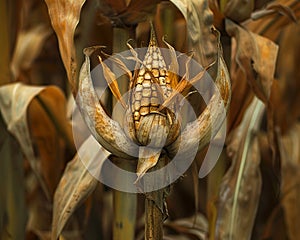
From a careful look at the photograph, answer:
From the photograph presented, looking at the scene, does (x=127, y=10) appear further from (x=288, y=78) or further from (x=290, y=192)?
(x=288, y=78)

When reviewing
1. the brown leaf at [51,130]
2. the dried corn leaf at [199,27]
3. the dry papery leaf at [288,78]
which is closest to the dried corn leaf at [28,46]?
the brown leaf at [51,130]

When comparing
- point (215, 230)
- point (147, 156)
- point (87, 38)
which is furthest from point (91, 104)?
point (87, 38)

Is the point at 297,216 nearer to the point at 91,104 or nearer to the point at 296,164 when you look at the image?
the point at 296,164

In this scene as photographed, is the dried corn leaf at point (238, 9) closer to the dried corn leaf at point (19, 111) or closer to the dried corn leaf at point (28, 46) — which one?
the dried corn leaf at point (19, 111)

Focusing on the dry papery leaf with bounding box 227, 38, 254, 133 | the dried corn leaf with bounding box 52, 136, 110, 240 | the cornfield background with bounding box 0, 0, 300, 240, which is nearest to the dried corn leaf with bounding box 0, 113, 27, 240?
the cornfield background with bounding box 0, 0, 300, 240

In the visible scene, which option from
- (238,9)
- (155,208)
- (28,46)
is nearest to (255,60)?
(238,9)

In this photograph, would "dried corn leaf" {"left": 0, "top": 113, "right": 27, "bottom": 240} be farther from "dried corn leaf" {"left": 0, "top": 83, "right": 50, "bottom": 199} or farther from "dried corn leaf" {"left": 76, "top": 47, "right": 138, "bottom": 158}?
"dried corn leaf" {"left": 76, "top": 47, "right": 138, "bottom": 158}
